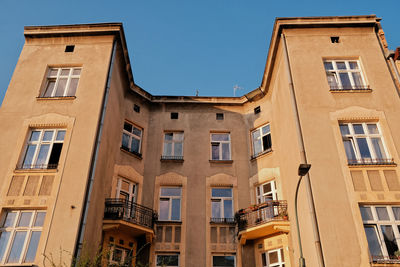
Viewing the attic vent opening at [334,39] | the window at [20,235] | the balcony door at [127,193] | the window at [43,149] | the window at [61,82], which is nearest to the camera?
the window at [20,235]

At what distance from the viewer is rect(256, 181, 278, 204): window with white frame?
17531mm

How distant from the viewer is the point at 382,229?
1258 centimetres

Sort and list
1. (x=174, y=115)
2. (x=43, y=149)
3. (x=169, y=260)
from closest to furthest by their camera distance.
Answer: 1. (x=43, y=149)
2. (x=169, y=260)
3. (x=174, y=115)

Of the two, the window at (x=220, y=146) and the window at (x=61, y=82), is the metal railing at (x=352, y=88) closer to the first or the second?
the window at (x=220, y=146)

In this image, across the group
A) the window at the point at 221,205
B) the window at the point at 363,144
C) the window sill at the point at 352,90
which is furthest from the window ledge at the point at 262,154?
the window sill at the point at 352,90

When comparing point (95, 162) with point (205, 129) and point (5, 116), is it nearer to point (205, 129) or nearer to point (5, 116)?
point (5, 116)

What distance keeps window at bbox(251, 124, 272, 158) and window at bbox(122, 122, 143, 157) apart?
618cm

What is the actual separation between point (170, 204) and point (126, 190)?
89.2 inches

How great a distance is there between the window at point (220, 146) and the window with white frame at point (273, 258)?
5678 millimetres

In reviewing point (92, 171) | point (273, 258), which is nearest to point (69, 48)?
point (92, 171)

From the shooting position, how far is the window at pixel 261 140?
19344mm

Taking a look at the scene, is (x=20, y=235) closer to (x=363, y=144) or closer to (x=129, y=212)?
(x=129, y=212)

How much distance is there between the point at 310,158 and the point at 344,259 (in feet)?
12.4

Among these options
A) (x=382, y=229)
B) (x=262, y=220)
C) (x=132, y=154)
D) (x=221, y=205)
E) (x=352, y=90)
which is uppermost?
(x=352, y=90)
